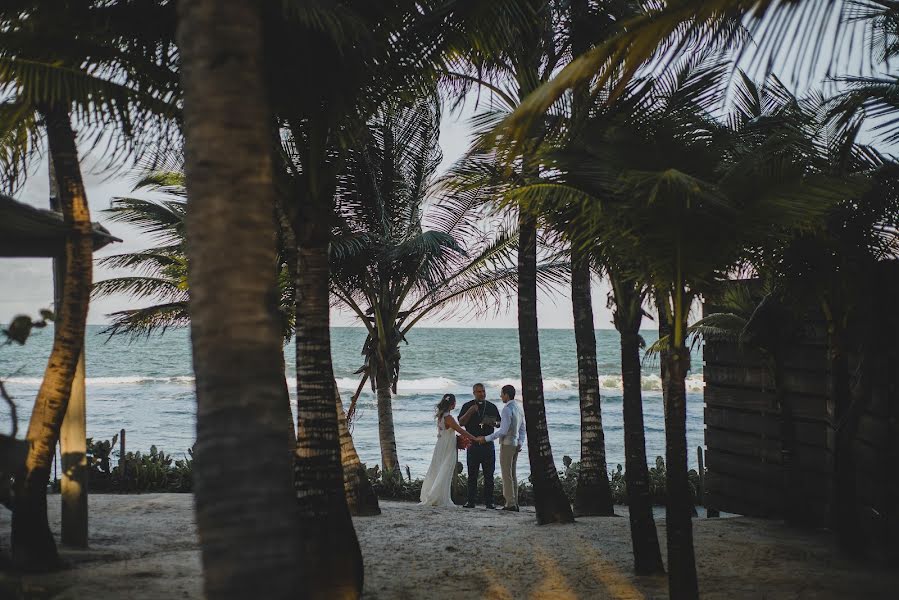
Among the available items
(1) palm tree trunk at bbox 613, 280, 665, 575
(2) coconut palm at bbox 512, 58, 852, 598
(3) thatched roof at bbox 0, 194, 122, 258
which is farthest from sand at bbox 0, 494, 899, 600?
(3) thatched roof at bbox 0, 194, 122, 258

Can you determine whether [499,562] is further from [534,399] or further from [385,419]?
[385,419]

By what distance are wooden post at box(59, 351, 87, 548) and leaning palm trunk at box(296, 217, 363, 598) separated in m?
2.71

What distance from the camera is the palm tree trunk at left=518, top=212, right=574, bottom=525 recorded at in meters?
9.26

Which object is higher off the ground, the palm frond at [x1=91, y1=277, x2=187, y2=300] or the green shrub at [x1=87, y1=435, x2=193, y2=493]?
the palm frond at [x1=91, y1=277, x2=187, y2=300]

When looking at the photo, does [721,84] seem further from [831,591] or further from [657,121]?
[831,591]

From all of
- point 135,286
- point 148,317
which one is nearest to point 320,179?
point 148,317

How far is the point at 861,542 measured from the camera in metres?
7.23

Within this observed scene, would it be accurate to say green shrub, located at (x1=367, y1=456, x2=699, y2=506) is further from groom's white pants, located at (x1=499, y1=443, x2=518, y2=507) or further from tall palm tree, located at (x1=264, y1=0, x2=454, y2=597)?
tall palm tree, located at (x1=264, y1=0, x2=454, y2=597)

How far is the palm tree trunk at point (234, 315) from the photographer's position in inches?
98.5

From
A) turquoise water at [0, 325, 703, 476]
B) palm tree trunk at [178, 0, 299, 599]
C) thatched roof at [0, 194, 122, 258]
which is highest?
thatched roof at [0, 194, 122, 258]

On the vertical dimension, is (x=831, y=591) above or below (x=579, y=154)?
below

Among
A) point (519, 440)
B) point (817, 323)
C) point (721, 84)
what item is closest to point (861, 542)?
point (817, 323)

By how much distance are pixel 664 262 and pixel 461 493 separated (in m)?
8.21

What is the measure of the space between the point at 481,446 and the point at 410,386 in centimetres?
3579
